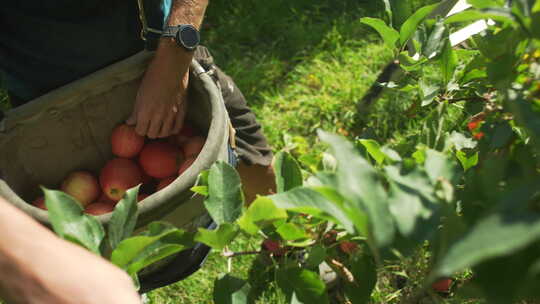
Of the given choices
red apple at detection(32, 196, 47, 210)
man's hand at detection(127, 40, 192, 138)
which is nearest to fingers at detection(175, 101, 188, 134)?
man's hand at detection(127, 40, 192, 138)

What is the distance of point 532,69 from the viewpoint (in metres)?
0.55

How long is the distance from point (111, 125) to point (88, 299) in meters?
0.98

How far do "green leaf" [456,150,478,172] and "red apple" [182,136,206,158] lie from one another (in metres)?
0.75

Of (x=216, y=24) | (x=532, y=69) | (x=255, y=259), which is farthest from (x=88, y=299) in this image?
(x=216, y=24)

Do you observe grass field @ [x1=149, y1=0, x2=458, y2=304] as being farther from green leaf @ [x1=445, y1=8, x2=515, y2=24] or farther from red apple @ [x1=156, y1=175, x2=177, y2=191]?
green leaf @ [x1=445, y1=8, x2=515, y2=24]

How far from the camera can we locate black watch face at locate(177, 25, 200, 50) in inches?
48.0

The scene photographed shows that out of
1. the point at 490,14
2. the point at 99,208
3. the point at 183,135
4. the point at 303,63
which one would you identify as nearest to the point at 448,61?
the point at 490,14

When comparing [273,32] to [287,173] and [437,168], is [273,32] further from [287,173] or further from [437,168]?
[437,168]

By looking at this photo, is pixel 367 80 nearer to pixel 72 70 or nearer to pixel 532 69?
pixel 72 70

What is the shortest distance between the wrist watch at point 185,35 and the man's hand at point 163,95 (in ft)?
0.06

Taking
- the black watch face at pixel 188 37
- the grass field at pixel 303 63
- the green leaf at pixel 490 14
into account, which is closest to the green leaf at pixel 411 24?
the green leaf at pixel 490 14

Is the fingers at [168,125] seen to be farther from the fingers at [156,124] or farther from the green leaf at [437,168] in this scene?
the green leaf at [437,168]

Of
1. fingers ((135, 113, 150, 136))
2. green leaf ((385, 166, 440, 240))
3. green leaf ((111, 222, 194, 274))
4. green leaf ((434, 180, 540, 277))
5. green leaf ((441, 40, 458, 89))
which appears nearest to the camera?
green leaf ((434, 180, 540, 277))

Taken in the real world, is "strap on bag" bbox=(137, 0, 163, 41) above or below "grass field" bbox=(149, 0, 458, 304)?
above
